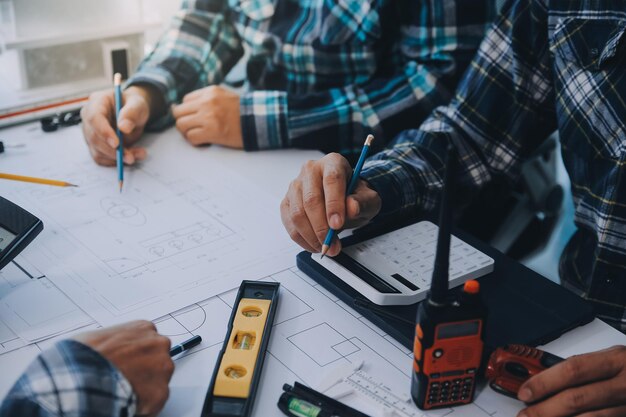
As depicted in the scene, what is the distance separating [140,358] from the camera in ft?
2.27

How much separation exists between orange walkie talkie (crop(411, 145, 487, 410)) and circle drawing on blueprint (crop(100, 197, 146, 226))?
0.53 metres

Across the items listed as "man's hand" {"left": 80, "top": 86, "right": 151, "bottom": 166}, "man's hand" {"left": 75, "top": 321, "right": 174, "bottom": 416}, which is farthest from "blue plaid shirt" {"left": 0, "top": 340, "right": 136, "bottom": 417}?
"man's hand" {"left": 80, "top": 86, "right": 151, "bottom": 166}

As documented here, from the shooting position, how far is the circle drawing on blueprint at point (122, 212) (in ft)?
3.46

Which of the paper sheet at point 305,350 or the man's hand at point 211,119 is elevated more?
the man's hand at point 211,119

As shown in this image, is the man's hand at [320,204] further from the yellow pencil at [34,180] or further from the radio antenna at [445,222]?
the yellow pencil at [34,180]

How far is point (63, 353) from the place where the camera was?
0.65 meters

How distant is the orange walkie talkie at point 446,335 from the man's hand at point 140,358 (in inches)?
9.9

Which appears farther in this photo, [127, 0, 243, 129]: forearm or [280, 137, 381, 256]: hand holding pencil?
[127, 0, 243, 129]: forearm

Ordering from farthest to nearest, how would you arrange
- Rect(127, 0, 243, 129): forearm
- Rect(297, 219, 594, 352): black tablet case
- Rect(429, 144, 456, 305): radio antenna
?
Rect(127, 0, 243, 129): forearm, Rect(297, 219, 594, 352): black tablet case, Rect(429, 144, 456, 305): radio antenna

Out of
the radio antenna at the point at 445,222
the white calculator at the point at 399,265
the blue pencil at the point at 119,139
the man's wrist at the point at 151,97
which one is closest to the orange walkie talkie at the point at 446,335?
the radio antenna at the point at 445,222

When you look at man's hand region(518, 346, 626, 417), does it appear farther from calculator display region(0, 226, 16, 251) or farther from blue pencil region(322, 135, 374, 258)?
calculator display region(0, 226, 16, 251)

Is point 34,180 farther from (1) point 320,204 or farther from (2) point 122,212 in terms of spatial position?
(1) point 320,204

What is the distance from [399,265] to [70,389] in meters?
0.43

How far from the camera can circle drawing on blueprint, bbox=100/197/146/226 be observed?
106 cm
